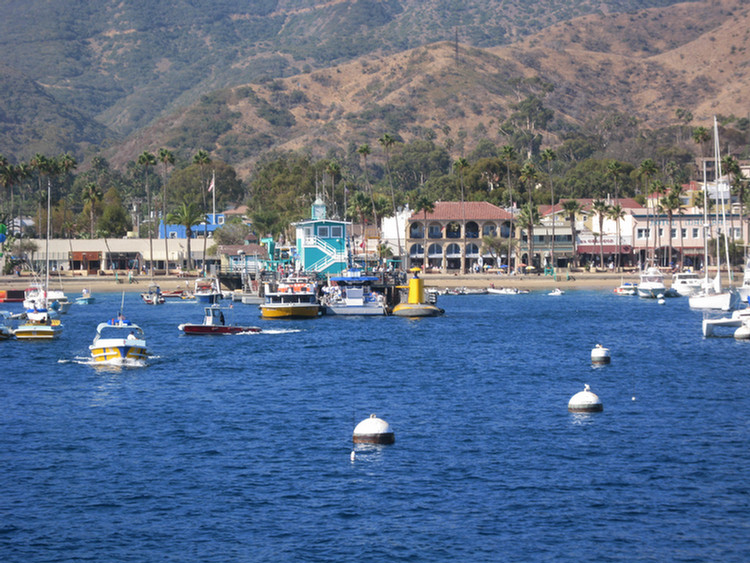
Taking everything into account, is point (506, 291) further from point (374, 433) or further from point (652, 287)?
point (374, 433)

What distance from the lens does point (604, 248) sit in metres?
164

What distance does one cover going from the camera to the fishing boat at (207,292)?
116625 millimetres

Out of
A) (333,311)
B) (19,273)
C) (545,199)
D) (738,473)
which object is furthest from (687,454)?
(545,199)

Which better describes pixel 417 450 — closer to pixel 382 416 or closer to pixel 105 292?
pixel 382 416

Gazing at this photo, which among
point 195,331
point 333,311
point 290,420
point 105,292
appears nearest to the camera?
point 290,420

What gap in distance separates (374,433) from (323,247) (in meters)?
78.7

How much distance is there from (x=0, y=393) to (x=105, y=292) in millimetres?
92703

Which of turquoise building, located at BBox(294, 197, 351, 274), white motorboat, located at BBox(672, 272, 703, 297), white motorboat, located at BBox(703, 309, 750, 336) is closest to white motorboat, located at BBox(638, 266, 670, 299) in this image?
white motorboat, located at BBox(672, 272, 703, 297)

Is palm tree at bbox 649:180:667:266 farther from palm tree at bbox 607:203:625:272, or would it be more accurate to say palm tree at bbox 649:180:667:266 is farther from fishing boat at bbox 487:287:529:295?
fishing boat at bbox 487:287:529:295

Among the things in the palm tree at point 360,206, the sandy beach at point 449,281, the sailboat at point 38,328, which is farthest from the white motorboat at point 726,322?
the palm tree at point 360,206

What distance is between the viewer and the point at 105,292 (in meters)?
142

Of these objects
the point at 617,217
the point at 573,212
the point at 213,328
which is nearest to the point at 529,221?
the point at 573,212

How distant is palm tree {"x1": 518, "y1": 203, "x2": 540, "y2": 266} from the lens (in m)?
151

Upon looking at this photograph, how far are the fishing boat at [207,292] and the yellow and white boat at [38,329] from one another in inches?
1426
